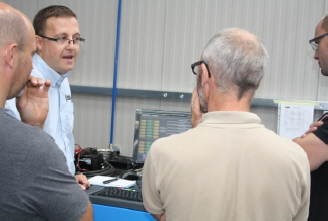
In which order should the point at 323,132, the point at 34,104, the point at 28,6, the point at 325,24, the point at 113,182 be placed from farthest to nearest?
1. the point at 28,6
2. the point at 113,182
3. the point at 325,24
4. the point at 323,132
5. the point at 34,104

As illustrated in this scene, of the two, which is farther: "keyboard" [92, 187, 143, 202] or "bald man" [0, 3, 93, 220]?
"keyboard" [92, 187, 143, 202]

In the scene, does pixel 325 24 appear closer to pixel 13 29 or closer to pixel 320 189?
pixel 320 189

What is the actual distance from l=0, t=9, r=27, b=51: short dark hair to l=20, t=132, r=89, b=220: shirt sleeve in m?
0.32

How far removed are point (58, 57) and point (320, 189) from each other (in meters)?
1.67

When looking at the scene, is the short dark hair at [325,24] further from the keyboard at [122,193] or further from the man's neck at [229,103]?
the keyboard at [122,193]

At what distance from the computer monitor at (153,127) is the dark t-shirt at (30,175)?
1.53 meters

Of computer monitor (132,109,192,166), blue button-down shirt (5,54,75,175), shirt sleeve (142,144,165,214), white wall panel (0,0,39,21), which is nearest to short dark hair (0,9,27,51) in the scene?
shirt sleeve (142,144,165,214)

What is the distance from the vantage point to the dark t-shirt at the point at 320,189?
171 cm

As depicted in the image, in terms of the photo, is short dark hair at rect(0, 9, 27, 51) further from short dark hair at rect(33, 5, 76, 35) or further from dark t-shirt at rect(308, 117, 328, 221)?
dark t-shirt at rect(308, 117, 328, 221)

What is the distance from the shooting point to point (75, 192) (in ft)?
3.55

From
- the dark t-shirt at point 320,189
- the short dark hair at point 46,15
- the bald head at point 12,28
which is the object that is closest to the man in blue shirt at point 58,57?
the short dark hair at point 46,15

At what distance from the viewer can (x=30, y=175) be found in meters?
0.98

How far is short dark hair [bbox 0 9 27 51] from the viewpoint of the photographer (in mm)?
1097

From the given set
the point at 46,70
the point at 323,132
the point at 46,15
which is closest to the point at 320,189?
the point at 323,132
